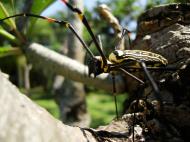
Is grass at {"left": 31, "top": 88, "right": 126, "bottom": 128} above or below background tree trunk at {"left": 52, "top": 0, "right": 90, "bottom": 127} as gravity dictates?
below

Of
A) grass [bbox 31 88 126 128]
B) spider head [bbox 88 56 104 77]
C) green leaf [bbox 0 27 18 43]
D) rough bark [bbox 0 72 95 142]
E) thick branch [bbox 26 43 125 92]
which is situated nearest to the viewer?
rough bark [bbox 0 72 95 142]

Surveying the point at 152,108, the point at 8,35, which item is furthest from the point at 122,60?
the point at 8,35

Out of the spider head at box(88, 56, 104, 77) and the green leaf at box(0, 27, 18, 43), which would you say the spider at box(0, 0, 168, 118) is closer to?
the spider head at box(88, 56, 104, 77)

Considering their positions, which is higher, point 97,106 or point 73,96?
point 73,96

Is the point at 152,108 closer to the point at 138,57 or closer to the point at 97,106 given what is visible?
the point at 138,57

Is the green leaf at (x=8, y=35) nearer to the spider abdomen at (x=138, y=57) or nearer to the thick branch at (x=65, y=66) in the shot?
the thick branch at (x=65, y=66)

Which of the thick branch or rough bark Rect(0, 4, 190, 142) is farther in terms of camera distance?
the thick branch

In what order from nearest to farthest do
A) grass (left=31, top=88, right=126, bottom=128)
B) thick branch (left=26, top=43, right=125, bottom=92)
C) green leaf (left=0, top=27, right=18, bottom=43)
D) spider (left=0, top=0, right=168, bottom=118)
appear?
spider (left=0, top=0, right=168, bottom=118)
green leaf (left=0, top=27, right=18, bottom=43)
thick branch (left=26, top=43, right=125, bottom=92)
grass (left=31, top=88, right=126, bottom=128)

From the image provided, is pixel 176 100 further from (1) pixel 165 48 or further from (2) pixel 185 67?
(1) pixel 165 48

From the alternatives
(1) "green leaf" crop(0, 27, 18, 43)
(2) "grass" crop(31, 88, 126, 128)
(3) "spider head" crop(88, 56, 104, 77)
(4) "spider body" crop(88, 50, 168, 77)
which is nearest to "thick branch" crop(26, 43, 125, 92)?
(1) "green leaf" crop(0, 27, 18, 43)
